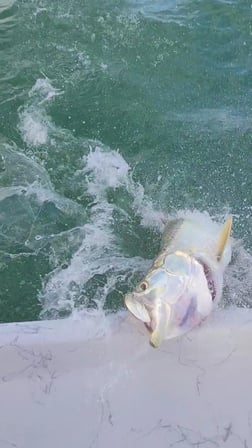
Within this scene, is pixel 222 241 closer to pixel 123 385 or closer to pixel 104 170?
pixel 123 385

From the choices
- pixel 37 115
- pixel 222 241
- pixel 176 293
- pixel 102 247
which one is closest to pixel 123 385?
pixel 176 293

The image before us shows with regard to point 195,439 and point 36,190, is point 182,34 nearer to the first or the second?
point 36,190

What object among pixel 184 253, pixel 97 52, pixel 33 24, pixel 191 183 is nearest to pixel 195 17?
pixel 97 52

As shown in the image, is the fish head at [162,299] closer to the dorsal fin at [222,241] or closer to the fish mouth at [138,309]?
the fish mouth at [138,309]

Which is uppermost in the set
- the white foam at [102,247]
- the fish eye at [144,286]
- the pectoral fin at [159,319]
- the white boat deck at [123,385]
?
the fish eye at [144,286]

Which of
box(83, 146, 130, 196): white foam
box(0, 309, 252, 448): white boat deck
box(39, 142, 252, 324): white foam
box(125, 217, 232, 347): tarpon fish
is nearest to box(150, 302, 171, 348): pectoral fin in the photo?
box(125, 217, 232, 347): tarpon fish

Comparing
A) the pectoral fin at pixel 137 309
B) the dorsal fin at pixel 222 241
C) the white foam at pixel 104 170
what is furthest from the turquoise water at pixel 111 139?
the pectoral fin at pixel 137 309

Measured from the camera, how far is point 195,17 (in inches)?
227

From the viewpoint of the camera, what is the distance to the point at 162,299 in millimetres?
2266

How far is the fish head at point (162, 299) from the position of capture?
2258 mm

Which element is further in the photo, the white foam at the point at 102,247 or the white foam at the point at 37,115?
the white foam at the point at 37,115

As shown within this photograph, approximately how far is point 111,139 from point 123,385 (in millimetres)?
2311

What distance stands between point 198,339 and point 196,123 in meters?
2.45

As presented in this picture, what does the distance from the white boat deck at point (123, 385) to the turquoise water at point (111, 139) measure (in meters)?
0.30
